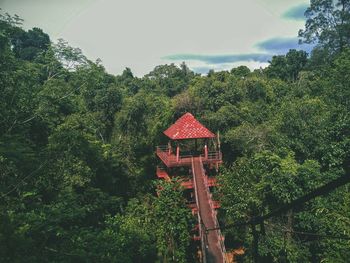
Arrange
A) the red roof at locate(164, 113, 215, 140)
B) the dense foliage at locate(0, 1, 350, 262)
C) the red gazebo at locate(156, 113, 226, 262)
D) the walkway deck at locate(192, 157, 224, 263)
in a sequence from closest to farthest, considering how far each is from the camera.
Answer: the dense foliage at locate(0, 1, 350, 262) < the walkway deck at locate(192, 157, 224, 263) < the red gazebo at locate(156, 113, 226, 262) < the red roof at locate(164, 113, 215, 140)

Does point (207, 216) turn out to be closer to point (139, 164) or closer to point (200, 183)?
point (200, 183)

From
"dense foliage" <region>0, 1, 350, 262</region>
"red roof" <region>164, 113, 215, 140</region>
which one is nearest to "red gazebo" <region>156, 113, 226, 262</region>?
"red roof" <region>164, 113, 215, 140</region>

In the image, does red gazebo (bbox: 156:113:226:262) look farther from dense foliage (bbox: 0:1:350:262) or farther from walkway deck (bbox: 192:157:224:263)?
dense foliage (bbox: 0:1:350:262)

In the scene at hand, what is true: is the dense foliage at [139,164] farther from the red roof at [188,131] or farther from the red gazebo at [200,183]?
the red roof at [188,131]

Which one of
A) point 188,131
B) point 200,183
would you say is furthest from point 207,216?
point 188,131

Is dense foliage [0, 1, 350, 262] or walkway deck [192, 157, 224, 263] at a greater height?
dense foliage [0, 1, 350, 262]

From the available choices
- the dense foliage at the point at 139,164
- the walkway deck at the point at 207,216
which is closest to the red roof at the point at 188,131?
the walkway deck at the point at 207,216
